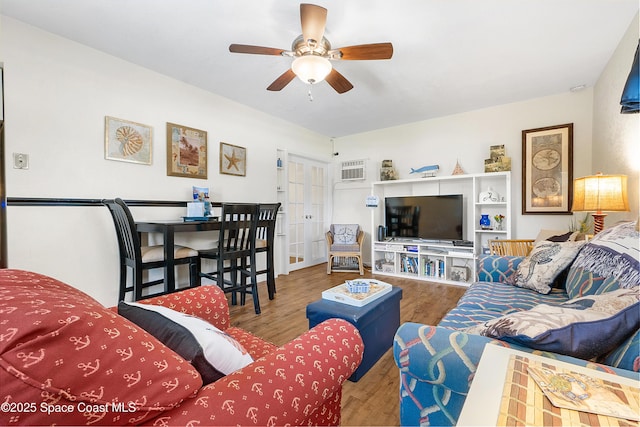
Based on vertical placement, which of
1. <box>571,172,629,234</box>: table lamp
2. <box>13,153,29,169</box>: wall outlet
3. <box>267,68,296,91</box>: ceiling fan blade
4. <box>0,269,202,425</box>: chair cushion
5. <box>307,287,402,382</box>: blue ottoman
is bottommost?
<box>307,287,402,382</box>: blue ottoman

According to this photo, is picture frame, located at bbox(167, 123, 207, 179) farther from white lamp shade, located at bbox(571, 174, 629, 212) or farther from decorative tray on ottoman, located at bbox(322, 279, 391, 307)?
white lamp shade, located at bbox(571, 174, 629, 212)

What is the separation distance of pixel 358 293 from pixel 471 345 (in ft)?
3.53

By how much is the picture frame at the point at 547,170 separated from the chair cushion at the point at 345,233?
232 centimetres

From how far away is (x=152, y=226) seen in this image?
7.61ft

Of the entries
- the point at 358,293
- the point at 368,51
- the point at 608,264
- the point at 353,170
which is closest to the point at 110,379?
the point at 358,293

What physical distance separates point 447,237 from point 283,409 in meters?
3.75

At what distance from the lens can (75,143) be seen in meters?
2.37

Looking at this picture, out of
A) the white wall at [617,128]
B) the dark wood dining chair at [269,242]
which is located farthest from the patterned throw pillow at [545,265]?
the dark wood dining chair at [269,242]

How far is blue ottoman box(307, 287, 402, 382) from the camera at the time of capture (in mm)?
1613

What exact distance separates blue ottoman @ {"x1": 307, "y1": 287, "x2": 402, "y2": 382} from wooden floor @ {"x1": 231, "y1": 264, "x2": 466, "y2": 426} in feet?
0.23

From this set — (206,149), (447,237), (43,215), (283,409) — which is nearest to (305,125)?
(206,149)

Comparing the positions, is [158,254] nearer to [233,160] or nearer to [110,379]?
[233,160]

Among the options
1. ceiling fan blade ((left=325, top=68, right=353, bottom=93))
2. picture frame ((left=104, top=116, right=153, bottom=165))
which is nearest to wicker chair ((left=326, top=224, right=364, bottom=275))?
ceiling fan blade ((left=325, top=68, right=353, bottom=93))

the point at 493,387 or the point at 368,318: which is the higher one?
→ the point at 493,387
